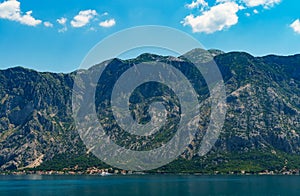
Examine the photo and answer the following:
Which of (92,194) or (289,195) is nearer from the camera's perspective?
(289,195)

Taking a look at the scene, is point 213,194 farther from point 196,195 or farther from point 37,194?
point 37,194

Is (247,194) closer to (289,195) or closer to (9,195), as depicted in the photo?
(289,195)

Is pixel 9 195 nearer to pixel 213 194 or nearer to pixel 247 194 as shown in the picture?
pixel 213 194

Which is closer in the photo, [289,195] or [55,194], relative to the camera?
[289,195]

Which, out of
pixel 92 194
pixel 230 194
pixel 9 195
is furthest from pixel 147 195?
pixel 9 195

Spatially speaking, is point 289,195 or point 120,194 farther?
point 120,194

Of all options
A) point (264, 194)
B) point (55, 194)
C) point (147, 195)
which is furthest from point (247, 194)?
point (55, 194)

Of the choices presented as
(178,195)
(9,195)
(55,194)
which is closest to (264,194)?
(178,195)
